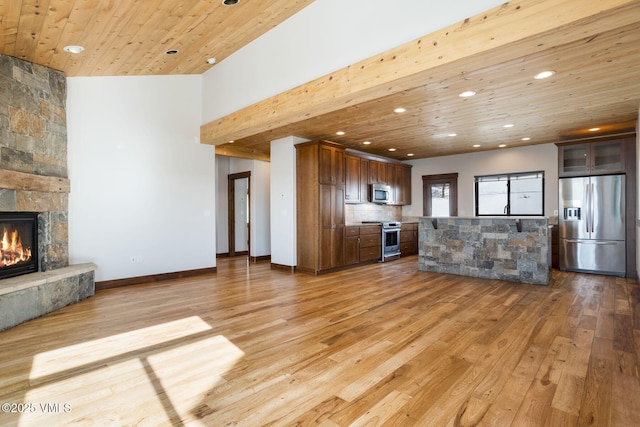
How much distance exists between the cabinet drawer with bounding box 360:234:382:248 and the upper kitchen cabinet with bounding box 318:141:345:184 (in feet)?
4.30

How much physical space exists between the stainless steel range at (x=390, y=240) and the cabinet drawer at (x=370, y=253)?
4.7 inches

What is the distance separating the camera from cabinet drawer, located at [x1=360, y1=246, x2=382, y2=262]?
697 cm

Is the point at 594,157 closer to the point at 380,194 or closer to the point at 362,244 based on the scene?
the point at 380,194

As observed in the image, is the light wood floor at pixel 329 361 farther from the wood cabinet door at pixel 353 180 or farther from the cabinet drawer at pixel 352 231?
the wood cabinet door at pixel 353 180

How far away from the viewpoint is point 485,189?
8016 mm

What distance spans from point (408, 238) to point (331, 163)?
337 cm

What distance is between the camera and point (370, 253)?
7.16m

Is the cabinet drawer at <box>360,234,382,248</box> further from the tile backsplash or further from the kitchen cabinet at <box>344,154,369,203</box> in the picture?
the kitchen cabinet at <box>344,154,369,203</box>

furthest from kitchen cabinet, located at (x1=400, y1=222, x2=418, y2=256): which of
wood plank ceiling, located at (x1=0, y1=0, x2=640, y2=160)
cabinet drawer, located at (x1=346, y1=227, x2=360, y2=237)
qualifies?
wood plank ceiling, located at (x1=0, y1=0, x2=640, y2=160)

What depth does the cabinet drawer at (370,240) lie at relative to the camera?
275 inches

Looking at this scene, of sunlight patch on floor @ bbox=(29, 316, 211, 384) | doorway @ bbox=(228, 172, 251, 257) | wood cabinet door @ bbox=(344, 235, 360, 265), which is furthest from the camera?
doorway @ bbox=(228, 172, 251, 257)

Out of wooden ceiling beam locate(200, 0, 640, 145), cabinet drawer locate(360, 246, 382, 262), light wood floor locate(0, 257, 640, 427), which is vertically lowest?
light wood floor locate(0, 257, 640, 427)

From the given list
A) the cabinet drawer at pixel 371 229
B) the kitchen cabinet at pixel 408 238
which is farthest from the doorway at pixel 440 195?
the cabinet drawer at pixel 371 229

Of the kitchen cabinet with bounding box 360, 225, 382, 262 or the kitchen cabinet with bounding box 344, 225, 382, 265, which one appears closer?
the kitchen cabinet with bounding box 344, 225, 382, 265
